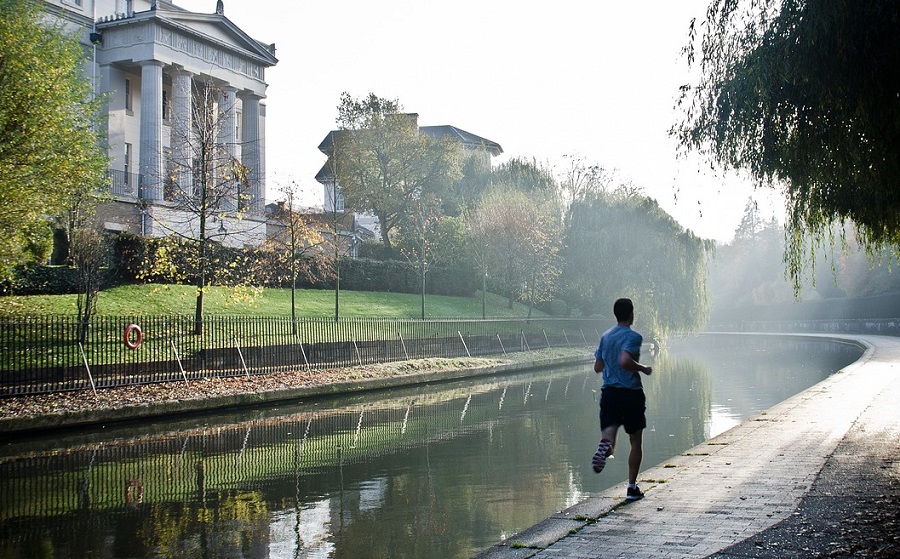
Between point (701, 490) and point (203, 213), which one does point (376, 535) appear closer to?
point (701, 490)

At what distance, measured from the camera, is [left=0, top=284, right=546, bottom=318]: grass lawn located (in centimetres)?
2586

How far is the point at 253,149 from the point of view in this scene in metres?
49.0

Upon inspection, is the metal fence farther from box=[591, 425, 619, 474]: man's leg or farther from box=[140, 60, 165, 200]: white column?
box=[140, 60, 165, 200]: white column

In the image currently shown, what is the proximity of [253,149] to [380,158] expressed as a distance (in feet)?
31.1

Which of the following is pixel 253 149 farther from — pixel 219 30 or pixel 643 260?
pixel 643 260

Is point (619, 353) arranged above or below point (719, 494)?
above

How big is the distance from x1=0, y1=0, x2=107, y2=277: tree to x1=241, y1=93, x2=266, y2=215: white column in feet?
72.8

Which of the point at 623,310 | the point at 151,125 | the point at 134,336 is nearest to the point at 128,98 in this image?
the point at 151,125

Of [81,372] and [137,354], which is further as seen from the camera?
[137,354]

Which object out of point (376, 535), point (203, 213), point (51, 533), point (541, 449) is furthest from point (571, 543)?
point (203, 213)

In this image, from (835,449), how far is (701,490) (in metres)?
3.56

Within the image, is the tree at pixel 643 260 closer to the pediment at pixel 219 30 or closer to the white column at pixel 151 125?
the pediment at pixel 219 30

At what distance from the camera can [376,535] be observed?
827 cm

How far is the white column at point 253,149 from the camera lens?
46.7 m
